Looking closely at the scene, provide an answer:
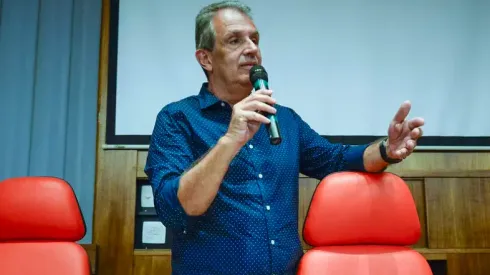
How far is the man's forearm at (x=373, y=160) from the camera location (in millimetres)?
1227

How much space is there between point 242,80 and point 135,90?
1.07m

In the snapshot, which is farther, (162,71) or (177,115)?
(162,71)

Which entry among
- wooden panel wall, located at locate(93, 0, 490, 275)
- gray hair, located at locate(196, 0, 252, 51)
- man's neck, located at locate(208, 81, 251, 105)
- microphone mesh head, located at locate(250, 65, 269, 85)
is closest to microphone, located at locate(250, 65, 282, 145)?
microphone mesh head, located at locate(250, 65, 269, 85)

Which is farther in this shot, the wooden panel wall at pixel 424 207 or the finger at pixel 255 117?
the wooden panel wall at pixel 424 207

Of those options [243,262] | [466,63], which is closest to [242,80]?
[243,262]

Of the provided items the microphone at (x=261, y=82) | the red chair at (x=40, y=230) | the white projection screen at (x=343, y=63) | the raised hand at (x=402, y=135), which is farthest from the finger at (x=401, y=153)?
the white projection screen at (x=343, y=63)

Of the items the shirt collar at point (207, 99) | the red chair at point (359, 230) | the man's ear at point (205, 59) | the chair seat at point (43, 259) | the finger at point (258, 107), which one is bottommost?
the chair seat at point (43, 259)

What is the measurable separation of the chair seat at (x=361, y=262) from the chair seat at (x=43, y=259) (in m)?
0.63

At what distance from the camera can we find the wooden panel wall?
6.83 feet

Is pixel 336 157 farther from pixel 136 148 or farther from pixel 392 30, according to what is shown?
pixel 392 30

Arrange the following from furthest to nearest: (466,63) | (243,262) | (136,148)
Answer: (466,63) < (136,148) < (243,262)

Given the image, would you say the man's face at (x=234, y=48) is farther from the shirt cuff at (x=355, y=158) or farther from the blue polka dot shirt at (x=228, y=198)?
the shirt cuff at (x=355, y=158)

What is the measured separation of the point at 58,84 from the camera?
225 cm

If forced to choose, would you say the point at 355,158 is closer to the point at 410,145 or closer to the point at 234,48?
the point at 410,145
